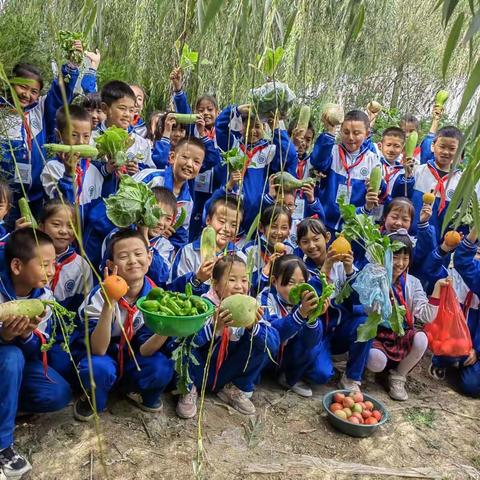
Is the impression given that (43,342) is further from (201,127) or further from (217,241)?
(201,127)

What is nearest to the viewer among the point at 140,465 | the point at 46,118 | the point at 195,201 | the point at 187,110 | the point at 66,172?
the point at 140,465

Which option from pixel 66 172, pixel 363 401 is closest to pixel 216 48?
pixel 66 172

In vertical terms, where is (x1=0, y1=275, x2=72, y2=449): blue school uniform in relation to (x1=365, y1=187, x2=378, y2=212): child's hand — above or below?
below

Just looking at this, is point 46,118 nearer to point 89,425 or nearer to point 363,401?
point 89,425

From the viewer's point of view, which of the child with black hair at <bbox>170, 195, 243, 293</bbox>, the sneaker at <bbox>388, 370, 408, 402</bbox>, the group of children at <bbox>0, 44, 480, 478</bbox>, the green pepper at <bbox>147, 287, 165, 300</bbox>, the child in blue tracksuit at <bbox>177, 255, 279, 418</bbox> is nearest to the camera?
the green pepper at <bbox>147, 287, 165, 300</bbox>

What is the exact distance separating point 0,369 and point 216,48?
3.05 metres

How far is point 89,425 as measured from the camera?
2.58 m

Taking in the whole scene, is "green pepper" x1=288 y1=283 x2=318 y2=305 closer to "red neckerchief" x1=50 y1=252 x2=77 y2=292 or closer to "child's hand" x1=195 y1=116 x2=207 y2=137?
"red neckerchief" x1=50 y1=252 x2=77 y2=292

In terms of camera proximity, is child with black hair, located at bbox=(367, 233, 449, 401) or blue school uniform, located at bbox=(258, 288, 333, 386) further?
child with black hair, located at bbox=(367, 233, 449, 401)

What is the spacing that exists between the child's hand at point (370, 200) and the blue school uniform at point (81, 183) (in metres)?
2.09

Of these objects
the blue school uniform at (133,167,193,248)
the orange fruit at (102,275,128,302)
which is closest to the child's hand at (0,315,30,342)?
the orange fruit at (102,275,128,302)

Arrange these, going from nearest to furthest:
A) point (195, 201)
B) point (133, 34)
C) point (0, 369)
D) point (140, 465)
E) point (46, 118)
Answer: point (0, 369), point (140, 465), point (46, 118), point (195, 201), point (133, 34)

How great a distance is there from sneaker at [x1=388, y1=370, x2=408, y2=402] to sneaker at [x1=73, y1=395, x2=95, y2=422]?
189 cm

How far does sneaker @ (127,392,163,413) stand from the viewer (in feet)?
9.06
